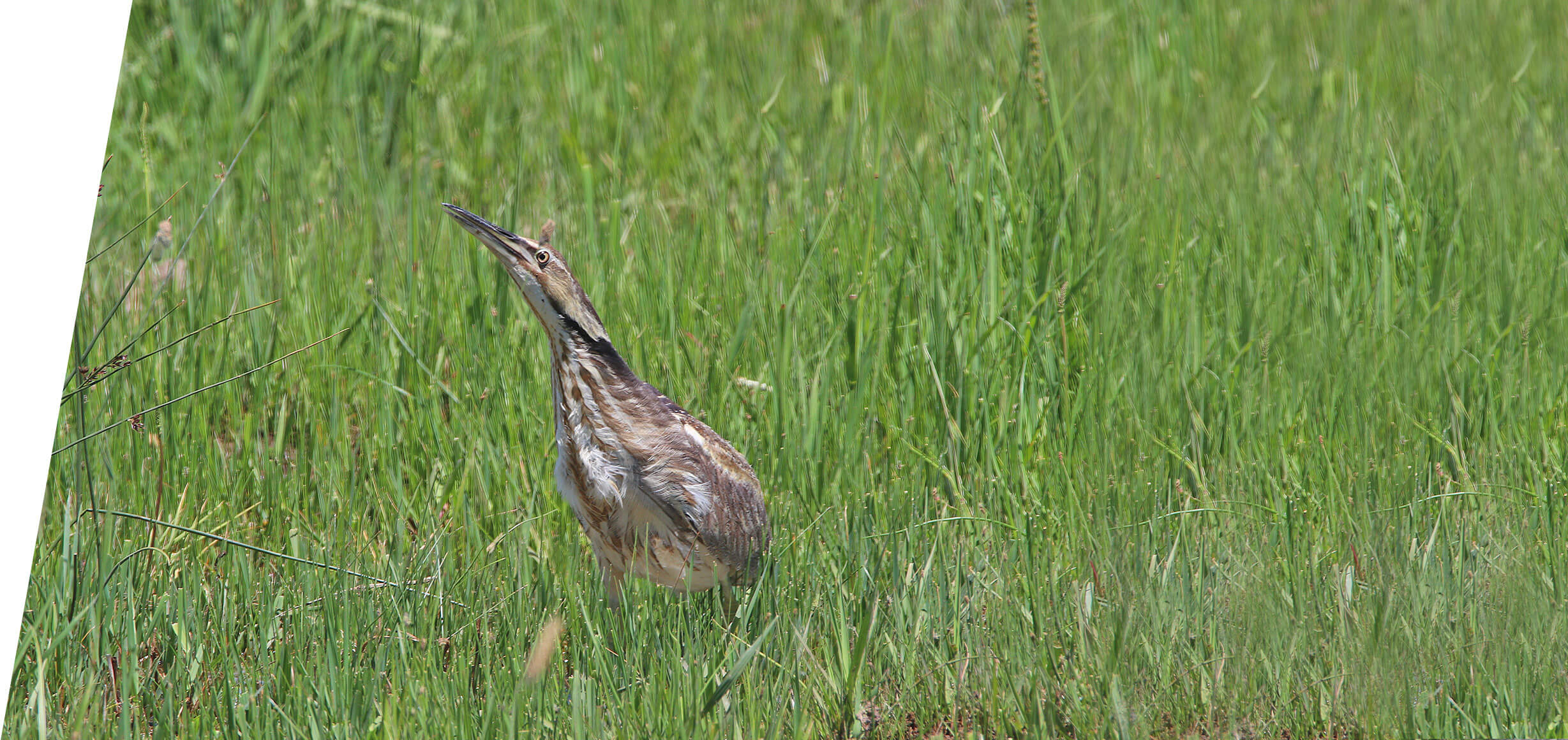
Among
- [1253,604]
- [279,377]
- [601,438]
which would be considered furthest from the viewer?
[279,377]

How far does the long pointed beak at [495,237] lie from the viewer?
3.16 m

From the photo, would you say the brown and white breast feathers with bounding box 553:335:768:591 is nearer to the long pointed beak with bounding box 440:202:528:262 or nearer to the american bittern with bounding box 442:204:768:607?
the american bittern with bounding box 442:204:768:607

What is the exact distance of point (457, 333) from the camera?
14.3ft

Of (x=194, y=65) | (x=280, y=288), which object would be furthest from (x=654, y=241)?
(x=194, y=65)

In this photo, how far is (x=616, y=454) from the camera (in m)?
3.30

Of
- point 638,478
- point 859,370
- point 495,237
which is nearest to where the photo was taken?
point 495,237

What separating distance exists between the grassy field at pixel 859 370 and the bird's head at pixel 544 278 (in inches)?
23.3

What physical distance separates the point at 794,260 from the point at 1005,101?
3.90 feet

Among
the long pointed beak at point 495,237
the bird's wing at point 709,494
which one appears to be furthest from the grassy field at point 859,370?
the long pointed beak at point 495,237

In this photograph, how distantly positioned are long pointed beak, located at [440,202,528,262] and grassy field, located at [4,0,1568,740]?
0.56m

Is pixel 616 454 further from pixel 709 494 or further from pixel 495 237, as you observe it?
pixel 495 237

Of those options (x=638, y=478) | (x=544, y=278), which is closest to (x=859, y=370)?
(x=638, y=478)

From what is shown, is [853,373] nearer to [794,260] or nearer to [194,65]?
[794,260]

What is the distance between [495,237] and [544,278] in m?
0.15
